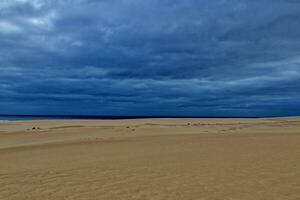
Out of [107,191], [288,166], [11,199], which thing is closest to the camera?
[11,199]

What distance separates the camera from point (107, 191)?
738 cm

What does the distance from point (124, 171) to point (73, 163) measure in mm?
2889

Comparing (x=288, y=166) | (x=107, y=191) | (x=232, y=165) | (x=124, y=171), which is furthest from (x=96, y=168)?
(x=288, y=166)

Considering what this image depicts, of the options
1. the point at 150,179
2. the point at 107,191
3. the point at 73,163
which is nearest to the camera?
the point at 107,191

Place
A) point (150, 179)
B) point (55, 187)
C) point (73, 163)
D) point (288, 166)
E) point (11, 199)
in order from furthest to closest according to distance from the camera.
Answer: point (73, 163)
point (288, 166)
point (150, 179)
point (55, 187)
point (11, 199)

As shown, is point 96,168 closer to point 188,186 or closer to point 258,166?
point 188,186

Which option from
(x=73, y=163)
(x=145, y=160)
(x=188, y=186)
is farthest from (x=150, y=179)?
(x=73, y=163)

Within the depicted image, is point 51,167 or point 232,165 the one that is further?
point 51,167

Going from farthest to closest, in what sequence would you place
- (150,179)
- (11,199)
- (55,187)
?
(150,179)
(55,187)
(11,199)

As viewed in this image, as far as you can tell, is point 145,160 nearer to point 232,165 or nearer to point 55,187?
point 232,165

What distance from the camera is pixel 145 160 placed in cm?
1180

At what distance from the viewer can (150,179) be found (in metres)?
8.49

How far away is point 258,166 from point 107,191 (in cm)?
531

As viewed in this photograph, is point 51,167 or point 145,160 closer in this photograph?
point 51,167
